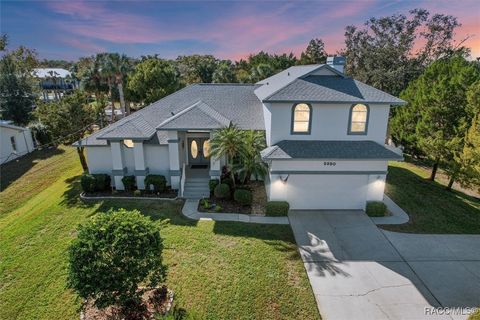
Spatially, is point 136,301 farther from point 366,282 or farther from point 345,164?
point 345,164

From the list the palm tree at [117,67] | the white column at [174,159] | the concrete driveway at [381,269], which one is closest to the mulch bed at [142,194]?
the white column at [174,159]

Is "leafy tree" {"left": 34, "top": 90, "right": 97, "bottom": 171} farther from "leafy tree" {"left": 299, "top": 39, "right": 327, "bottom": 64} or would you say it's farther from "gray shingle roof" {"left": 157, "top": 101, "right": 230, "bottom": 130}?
"leafy tree" {"left": 299, "top": 39, "right": 327, "bottom": 64}

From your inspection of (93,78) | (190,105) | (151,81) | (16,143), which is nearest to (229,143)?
(190,105)

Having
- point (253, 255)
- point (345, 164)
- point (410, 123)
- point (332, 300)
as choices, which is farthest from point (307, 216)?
point (410, 123)

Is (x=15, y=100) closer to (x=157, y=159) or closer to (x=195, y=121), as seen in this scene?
(x=157, y=159)

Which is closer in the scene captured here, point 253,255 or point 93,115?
point 253,255

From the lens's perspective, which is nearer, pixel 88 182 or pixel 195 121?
pixel 195 121
